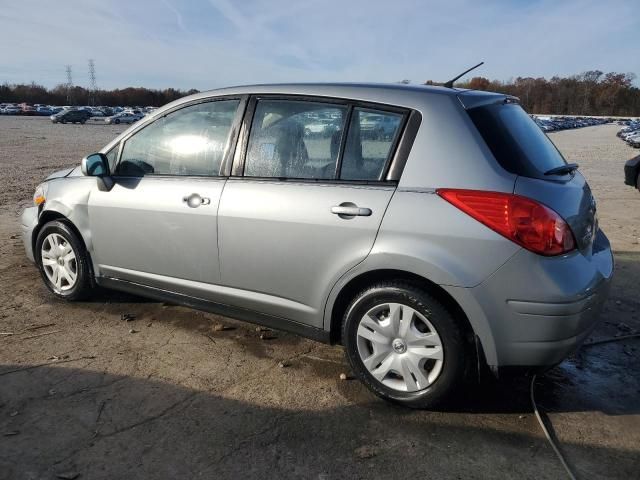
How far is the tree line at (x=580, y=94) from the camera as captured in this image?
5408 inches

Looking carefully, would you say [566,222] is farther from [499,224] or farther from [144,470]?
[144,470]

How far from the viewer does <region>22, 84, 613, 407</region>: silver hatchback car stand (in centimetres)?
268

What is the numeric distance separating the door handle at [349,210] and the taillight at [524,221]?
57cm

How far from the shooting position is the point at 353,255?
2984mm

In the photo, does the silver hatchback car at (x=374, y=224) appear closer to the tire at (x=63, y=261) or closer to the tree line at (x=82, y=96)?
the tire at (x=63, y=261)

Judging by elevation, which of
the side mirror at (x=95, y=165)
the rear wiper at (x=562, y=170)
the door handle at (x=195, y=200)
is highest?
the rear wiper at (x=562, y=170)

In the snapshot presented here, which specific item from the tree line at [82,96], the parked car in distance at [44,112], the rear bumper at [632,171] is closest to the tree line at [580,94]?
the tree line at [82,96]

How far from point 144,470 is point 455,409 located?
1.66 meters

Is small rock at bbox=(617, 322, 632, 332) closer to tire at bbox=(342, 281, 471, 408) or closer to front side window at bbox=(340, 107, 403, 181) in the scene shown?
tire at bbox=(342, 281, 471, 408)

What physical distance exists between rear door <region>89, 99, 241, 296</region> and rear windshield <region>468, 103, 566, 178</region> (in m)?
1.60

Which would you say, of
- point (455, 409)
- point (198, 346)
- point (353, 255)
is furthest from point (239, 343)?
point (455, 409)

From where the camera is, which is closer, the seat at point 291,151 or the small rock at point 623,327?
the seat at point 291,151

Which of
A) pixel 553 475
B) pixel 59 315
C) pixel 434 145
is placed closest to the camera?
pixel 553 475

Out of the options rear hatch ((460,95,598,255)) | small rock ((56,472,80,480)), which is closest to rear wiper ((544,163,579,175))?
rear hatch ((460,95,598,255))
